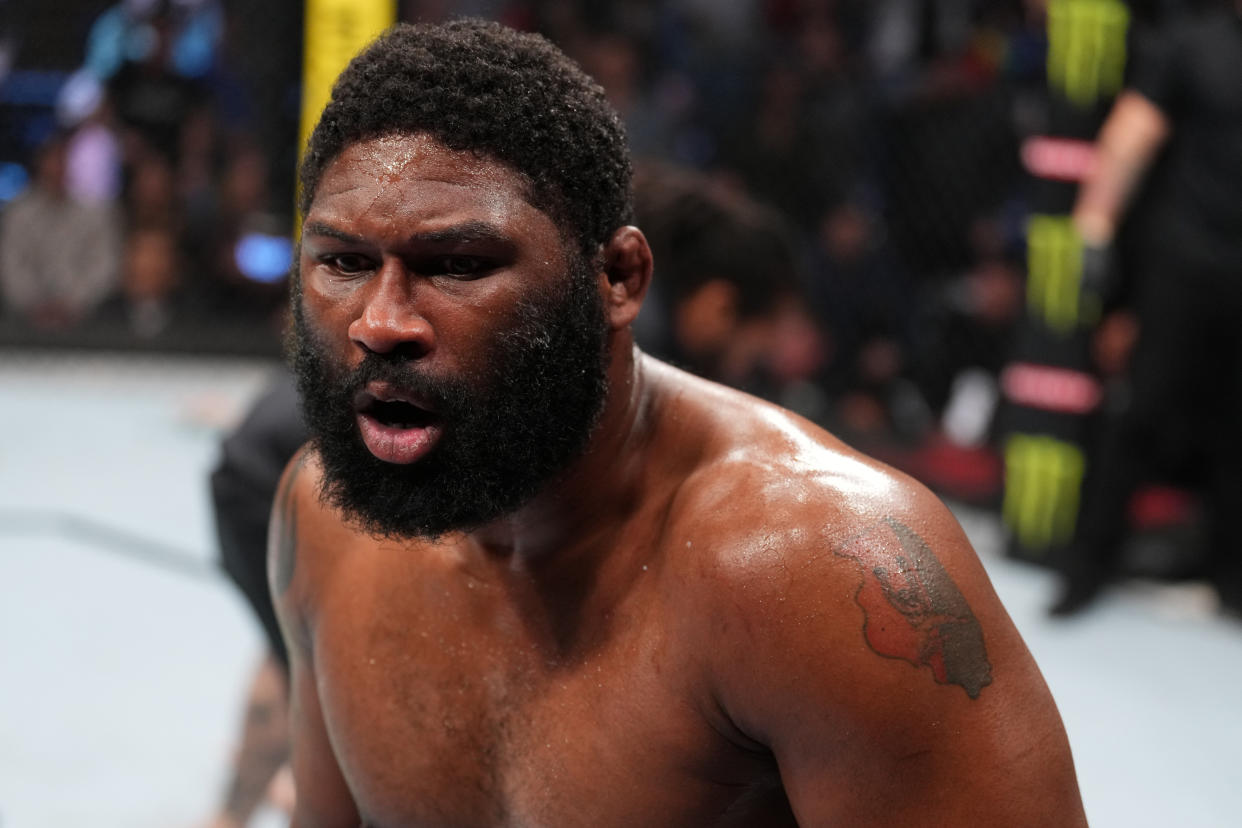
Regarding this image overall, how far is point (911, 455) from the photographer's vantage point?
4551 mm

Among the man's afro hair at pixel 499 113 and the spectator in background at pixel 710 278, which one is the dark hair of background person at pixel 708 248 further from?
the man's afro hair at pixel 499 113

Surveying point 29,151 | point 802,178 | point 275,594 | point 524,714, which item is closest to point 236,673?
point 275,594

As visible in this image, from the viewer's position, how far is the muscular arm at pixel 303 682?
1344 mm

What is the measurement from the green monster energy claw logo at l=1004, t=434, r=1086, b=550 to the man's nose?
2.98 meters

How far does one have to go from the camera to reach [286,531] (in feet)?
4.56

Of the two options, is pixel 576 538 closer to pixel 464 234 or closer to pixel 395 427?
pixel 395 427

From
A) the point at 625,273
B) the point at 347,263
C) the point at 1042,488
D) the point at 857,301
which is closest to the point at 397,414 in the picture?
the point at 347,263

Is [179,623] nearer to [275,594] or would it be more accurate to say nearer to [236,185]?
[275,594]

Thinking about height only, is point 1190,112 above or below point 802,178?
above

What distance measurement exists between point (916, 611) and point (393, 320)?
44 centimetres

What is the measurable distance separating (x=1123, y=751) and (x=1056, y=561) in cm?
104

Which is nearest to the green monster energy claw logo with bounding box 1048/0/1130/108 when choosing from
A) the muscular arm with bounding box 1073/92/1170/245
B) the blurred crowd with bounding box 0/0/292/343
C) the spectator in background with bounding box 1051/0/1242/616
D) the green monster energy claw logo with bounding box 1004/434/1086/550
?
the spectator in background with bounding box 1051/0/1242/616

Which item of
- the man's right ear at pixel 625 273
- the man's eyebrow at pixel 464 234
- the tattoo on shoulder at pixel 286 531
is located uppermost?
the man's eyebrow at pixel 464 234

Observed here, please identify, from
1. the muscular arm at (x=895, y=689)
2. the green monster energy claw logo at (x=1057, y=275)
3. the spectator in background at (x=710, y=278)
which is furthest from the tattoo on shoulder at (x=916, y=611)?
the green monster energy claw logo at (x=1057, y=275)
